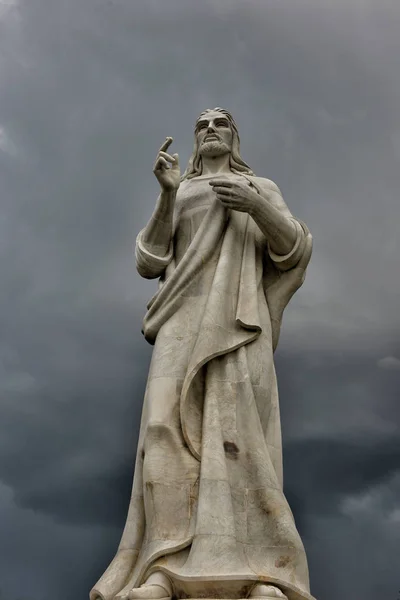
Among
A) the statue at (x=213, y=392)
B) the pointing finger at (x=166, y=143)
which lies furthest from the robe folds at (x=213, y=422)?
the pointing finger at (x=166, y=143)

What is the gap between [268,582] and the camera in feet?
32.3

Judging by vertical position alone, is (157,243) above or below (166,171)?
below

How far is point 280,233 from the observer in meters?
12.1

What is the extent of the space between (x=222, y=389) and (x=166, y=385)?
79cm

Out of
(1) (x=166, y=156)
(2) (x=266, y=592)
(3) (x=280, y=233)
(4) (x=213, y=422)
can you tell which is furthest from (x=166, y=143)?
(2) (x=266, y=592)

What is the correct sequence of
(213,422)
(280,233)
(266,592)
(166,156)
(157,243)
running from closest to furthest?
1. (266,592)
2. (213,422)
3. (280,233)
4. (166,156)
5. (157,243)

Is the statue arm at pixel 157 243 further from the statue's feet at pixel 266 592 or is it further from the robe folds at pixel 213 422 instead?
the statue's feet at pixel 266 592

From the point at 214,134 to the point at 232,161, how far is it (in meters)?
0.56

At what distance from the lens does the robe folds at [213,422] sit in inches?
397

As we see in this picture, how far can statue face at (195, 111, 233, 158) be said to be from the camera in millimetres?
13344

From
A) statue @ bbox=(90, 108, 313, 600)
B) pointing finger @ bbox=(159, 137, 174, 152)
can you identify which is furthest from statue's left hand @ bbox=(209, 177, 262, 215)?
pointing finger @ bbox=(159, 137, 174, 152)

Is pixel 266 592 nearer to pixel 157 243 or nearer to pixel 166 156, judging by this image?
pixel 157 243

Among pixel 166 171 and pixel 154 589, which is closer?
pixel 154 589

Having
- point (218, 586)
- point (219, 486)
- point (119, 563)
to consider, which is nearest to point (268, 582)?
point (218, 586)
